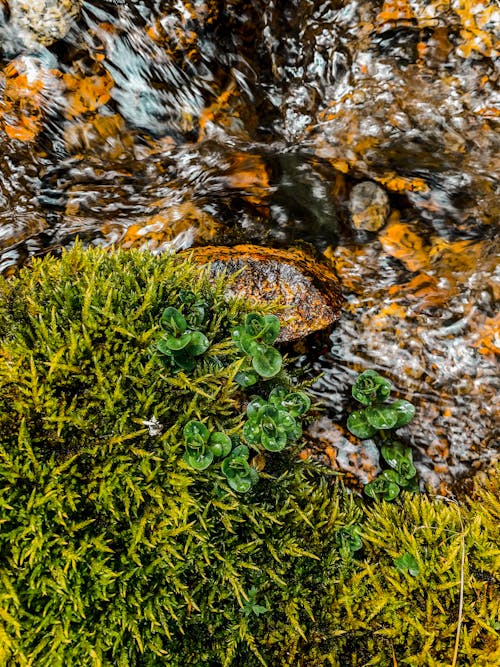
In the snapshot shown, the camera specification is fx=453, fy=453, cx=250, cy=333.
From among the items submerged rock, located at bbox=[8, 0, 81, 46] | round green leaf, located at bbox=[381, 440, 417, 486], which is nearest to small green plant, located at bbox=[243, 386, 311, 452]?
round green leaf, located at bbox=[381, 440, 417, 486]

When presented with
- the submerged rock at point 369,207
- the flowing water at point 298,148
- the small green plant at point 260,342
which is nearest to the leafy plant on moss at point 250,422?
the small green plant at point 260,342

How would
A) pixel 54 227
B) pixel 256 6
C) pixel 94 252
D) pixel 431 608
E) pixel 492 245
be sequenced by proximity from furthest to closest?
1. pixel 256 6
2. pixel 54 227
3. pixel 492 245
4. pixel 94 252
5. pixel 431 608

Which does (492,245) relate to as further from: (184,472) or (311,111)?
(184,472)

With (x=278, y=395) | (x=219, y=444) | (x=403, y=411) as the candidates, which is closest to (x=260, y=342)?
(x=278, y=395)

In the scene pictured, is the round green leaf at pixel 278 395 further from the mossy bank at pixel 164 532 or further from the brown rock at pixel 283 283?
the brown rock at pixel 283 283

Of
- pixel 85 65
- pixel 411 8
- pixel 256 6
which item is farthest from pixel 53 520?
pixel 411 8

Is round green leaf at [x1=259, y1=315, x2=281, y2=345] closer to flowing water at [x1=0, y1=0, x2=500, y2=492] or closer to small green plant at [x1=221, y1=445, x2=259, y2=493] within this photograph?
small green plant at [x1=221, y1=445, x2=259, y2=493]

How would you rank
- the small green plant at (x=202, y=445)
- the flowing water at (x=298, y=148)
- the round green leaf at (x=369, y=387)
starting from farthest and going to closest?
the flowing water at (x=298, y=148)
the round green leaf at (x=369, y=387)
the small green plant at (x=202, y=445)
